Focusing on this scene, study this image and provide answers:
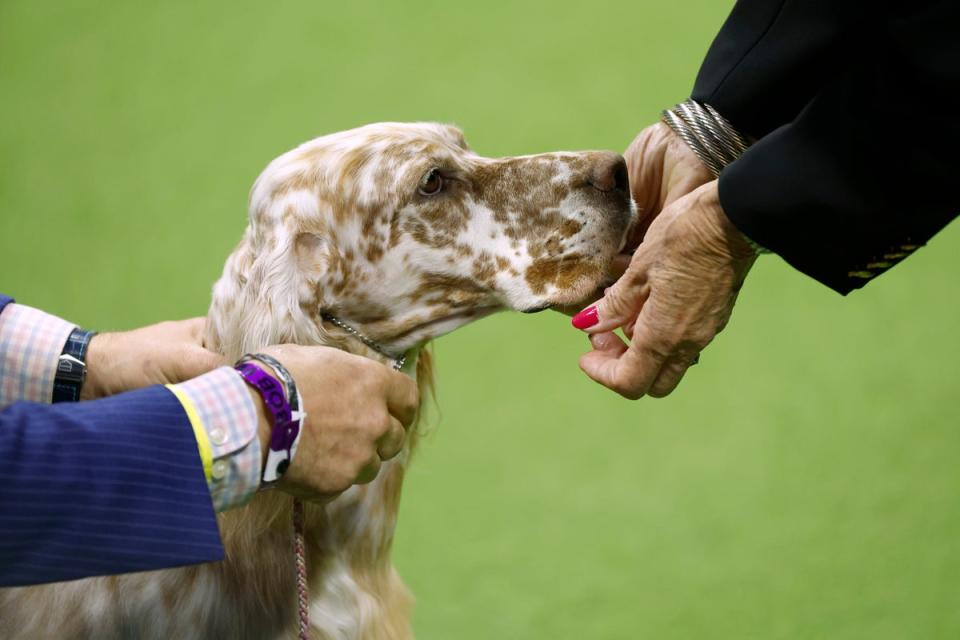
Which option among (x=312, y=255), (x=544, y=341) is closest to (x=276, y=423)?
(x=312, y=255)

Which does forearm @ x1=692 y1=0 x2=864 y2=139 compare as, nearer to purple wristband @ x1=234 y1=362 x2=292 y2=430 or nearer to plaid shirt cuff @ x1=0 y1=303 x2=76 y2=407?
purple wristband @ x1=234 y1=362 x2=292 y2=430

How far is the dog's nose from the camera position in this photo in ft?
6.46

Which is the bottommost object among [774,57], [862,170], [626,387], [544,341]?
[544,341]

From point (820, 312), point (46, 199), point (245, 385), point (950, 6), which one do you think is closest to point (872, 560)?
point (820, 312)

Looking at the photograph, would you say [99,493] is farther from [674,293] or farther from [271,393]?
[674,293]

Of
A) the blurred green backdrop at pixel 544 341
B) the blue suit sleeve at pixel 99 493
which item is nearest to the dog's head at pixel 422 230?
the blue suit sleeve at pixel 99 493

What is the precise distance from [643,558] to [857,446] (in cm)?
83

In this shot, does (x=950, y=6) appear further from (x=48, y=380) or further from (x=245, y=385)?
(x=48, y=380)

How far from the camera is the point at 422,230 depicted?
1.99 m

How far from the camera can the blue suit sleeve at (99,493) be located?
1.29 m

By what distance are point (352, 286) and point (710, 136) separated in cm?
63

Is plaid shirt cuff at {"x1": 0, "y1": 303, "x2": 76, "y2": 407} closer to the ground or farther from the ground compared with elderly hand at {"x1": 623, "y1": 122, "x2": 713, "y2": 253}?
closer to the ground

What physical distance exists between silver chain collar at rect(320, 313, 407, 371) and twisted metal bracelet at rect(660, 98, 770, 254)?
0.60 m

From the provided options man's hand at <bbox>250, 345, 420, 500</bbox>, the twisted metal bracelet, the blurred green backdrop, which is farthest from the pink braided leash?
the blurred green backdrop
